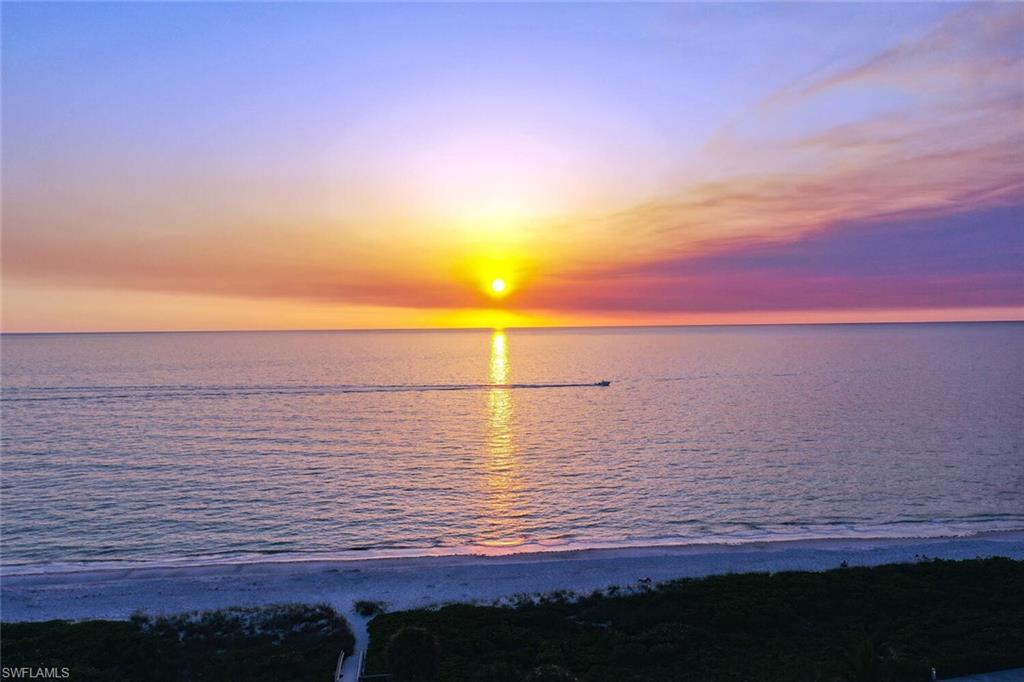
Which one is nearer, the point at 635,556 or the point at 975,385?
the point at 635,556

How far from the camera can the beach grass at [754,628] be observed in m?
22.3

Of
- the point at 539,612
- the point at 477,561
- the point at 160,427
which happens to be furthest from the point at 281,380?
the point at 539,612

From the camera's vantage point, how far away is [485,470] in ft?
209

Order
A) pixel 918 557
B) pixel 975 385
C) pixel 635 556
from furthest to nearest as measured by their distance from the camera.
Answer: pixel 975 385
pixel 635 556
pixel 918 557

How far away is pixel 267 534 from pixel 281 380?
115 metres

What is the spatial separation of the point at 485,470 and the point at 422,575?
29327mm

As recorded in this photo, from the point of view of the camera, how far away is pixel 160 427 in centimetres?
8519

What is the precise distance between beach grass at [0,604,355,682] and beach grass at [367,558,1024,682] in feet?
7.70

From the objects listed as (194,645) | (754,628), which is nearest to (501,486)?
(754,628)

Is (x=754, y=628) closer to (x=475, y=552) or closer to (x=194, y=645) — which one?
(x=475, y=552)

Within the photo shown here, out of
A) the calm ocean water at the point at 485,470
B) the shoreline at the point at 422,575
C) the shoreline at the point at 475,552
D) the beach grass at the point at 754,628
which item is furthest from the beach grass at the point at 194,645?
the calm ocean water at the point at 485,470

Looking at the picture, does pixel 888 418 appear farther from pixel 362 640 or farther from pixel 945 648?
pixel 362 640

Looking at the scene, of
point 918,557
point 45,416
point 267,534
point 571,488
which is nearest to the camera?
point 918,557

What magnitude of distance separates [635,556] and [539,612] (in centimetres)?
1103
